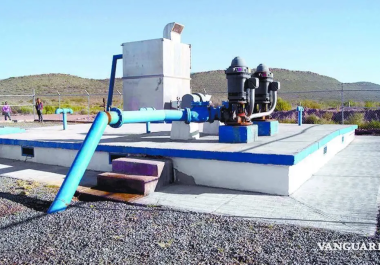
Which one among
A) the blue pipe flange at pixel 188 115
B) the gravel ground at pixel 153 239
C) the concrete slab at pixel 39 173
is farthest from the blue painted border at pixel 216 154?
the gravel ground at pixel 153 239

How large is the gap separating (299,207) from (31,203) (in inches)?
140

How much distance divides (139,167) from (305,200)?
8.14ft

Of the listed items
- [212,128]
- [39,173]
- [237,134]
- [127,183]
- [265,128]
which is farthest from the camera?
[212,128]

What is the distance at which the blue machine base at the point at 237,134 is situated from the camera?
678cm

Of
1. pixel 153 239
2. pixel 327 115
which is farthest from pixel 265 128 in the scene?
pixel 327 115

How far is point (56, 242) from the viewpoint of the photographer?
377 cm

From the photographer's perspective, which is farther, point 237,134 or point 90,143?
point 237,134

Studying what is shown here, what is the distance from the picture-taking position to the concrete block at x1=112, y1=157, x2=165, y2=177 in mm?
5840

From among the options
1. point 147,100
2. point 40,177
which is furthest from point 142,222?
point 147,100

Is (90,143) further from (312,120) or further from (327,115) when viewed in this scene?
(327,115)

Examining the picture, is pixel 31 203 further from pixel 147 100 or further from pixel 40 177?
pixel 147 100

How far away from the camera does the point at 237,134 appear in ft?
22.4

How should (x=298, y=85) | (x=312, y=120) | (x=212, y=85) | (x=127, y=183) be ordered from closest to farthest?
(x=127, y=183) → (x=312, y=120) → (x=212, y=85) → (x=298, y=85)

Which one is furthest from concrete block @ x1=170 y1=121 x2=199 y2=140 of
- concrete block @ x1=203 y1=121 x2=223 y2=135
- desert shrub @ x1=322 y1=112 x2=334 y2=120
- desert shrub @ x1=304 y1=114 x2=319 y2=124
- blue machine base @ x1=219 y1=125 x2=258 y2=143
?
desert shrub @ x1=322 y1=112 x2=334 y2=120
